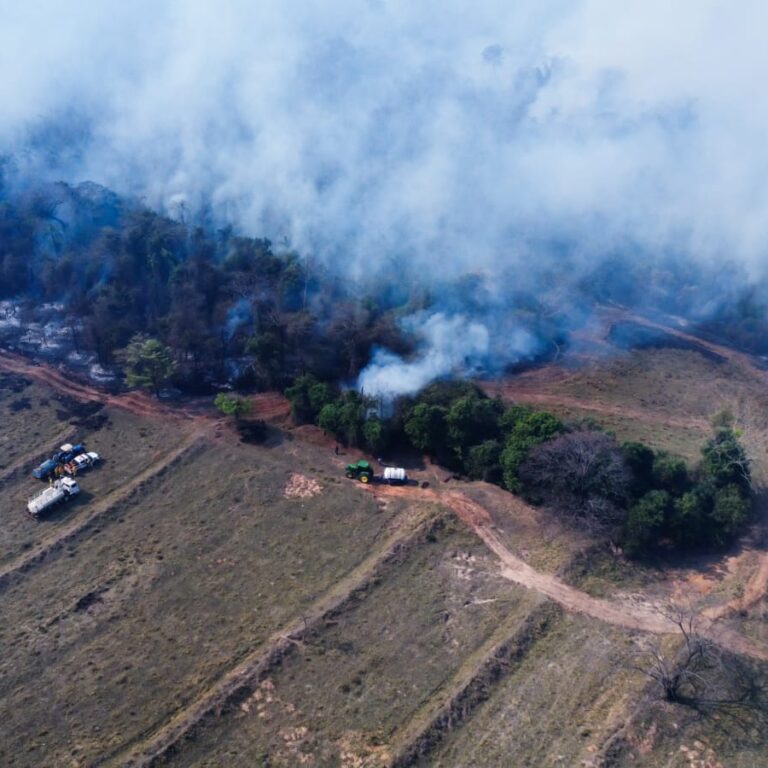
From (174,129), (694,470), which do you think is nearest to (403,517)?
(694,470)

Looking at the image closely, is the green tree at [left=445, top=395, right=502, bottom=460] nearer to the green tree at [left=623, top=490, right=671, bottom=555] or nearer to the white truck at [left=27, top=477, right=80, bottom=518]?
the green tree at [left=623, top=490, right=671, bottom=555]

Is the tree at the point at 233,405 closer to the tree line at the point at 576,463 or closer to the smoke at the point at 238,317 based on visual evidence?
the tree line at the point at 576,463

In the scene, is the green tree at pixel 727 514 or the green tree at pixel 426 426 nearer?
the green tree at pixel 727 514

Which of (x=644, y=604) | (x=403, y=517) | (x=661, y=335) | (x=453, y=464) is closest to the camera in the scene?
(x=644, y=604)

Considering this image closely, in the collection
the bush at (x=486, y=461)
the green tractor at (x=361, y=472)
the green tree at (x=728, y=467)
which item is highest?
the green tree at (x=728, y=467)

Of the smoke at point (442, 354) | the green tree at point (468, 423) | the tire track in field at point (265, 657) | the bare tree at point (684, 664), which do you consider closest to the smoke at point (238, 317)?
the smoke at point (442, 354)

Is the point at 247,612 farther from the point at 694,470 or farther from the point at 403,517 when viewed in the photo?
the point at 694,470
